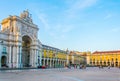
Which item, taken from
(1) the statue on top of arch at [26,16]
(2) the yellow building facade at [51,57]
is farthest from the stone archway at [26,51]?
(2) the yellow building facade at [51,57]

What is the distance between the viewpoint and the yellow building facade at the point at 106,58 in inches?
6801

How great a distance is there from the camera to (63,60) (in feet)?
406

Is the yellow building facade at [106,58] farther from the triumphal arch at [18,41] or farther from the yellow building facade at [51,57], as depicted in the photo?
the triumphal arch at [18,41]

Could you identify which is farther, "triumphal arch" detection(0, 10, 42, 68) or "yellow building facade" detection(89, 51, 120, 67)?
"yellow building facade" detection(89, 51, 120, 67)

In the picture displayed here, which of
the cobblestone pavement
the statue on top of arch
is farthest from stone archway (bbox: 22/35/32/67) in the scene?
the cobblestone pavement

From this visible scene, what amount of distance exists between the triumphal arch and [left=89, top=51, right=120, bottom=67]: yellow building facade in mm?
110604

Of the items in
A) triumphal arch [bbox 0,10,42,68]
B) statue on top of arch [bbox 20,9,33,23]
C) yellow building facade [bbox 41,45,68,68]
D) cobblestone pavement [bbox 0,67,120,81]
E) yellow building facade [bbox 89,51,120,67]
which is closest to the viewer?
cobblestone pavement [bbox 0,67,120,81]

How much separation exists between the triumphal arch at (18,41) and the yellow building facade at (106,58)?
4354 inches

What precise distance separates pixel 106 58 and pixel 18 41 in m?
124

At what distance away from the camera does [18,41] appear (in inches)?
2571

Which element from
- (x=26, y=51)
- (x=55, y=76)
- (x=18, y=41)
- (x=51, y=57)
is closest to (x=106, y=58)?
(x=51, y=57)

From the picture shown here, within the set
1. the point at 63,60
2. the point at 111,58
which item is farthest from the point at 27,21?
the point at 111,58

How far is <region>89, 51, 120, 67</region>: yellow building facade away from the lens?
173 m

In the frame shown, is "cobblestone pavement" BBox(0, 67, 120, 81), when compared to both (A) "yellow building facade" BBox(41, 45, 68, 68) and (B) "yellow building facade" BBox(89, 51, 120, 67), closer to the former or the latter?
(A) "yellow building facade" BBox(41, 45, 68, 68)
